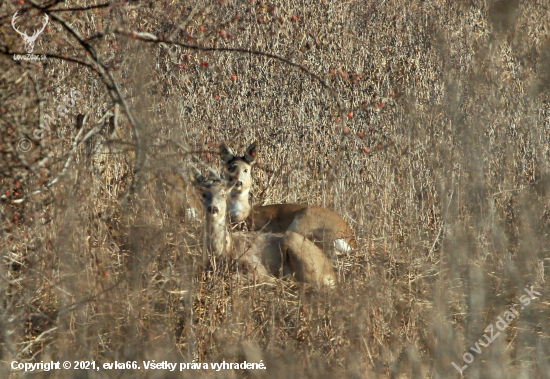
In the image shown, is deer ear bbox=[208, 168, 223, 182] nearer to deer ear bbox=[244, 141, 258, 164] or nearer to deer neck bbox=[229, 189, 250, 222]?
deer ear bbox=[244, 141, 258, 164]

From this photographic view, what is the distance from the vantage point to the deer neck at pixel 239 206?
7.69m

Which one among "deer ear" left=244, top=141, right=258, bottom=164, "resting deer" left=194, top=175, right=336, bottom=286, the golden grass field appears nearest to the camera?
the golden grass field

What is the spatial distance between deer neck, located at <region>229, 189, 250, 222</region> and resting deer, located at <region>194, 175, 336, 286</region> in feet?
5.39

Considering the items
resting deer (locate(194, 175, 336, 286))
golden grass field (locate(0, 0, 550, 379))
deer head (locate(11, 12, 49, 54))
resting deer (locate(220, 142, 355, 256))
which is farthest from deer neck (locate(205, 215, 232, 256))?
deer head (locate(11, 12, 49, 54))

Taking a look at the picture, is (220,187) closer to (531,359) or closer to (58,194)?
(58,194)

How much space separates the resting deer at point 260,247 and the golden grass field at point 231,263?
237mm

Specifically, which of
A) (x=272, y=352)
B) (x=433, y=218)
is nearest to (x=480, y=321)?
(x=272, y=352)

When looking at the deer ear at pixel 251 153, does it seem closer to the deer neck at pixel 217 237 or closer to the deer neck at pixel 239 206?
the deer neck at pixel 239 206

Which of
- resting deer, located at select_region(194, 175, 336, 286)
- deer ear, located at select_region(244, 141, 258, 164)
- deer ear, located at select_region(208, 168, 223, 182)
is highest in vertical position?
deer ear, located at select_region(244, 141, 258, 164)

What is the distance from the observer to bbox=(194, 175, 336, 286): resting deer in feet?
17.5

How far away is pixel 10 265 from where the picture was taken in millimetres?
4230

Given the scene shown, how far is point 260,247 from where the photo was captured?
5895 mm

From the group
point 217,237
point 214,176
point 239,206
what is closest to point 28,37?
point 214,176

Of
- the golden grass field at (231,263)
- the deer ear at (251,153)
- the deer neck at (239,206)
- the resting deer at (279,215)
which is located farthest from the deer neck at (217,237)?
the deer neck at (239,206)
